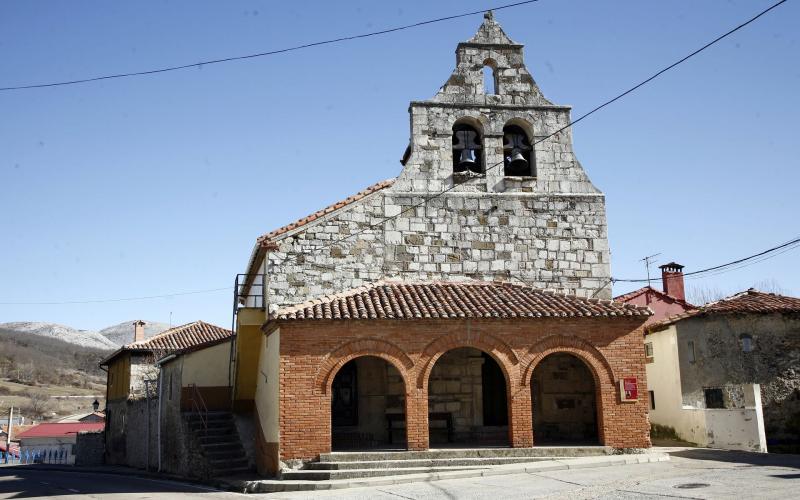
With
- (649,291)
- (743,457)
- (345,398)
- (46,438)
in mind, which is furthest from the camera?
(46,438)

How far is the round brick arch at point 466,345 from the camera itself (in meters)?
15.5

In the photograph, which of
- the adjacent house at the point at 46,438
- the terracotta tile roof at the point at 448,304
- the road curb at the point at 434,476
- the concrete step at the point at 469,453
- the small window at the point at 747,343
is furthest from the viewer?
the adjacent house at the point at 46,438

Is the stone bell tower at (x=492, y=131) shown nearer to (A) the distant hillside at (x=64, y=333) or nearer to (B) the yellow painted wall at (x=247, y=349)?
(B) the yellow painted wall at (x=247, y=349)

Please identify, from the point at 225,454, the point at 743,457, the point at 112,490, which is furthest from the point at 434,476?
the point at 112,490

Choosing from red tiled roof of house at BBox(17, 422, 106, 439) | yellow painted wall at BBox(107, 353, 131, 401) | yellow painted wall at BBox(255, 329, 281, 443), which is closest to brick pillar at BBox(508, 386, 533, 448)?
yellow painted wall at BBox(255, 329, 281, 443)

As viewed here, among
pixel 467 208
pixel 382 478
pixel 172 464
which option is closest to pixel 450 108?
pixel 467 208

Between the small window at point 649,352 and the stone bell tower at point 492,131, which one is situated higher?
the stone bell tower at point 492,131

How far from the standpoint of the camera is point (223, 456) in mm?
17984

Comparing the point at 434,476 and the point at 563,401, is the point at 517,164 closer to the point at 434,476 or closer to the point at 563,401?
the point at 563,401

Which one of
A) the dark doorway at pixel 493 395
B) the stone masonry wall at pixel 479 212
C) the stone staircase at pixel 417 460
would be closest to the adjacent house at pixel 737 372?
the stone masonry wall at pixel 479 212

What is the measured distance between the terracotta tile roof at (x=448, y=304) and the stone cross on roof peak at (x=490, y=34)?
654 cm

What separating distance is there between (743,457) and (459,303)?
23.8ft

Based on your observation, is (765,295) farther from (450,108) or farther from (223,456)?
(223,456)

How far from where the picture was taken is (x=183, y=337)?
107 feet
